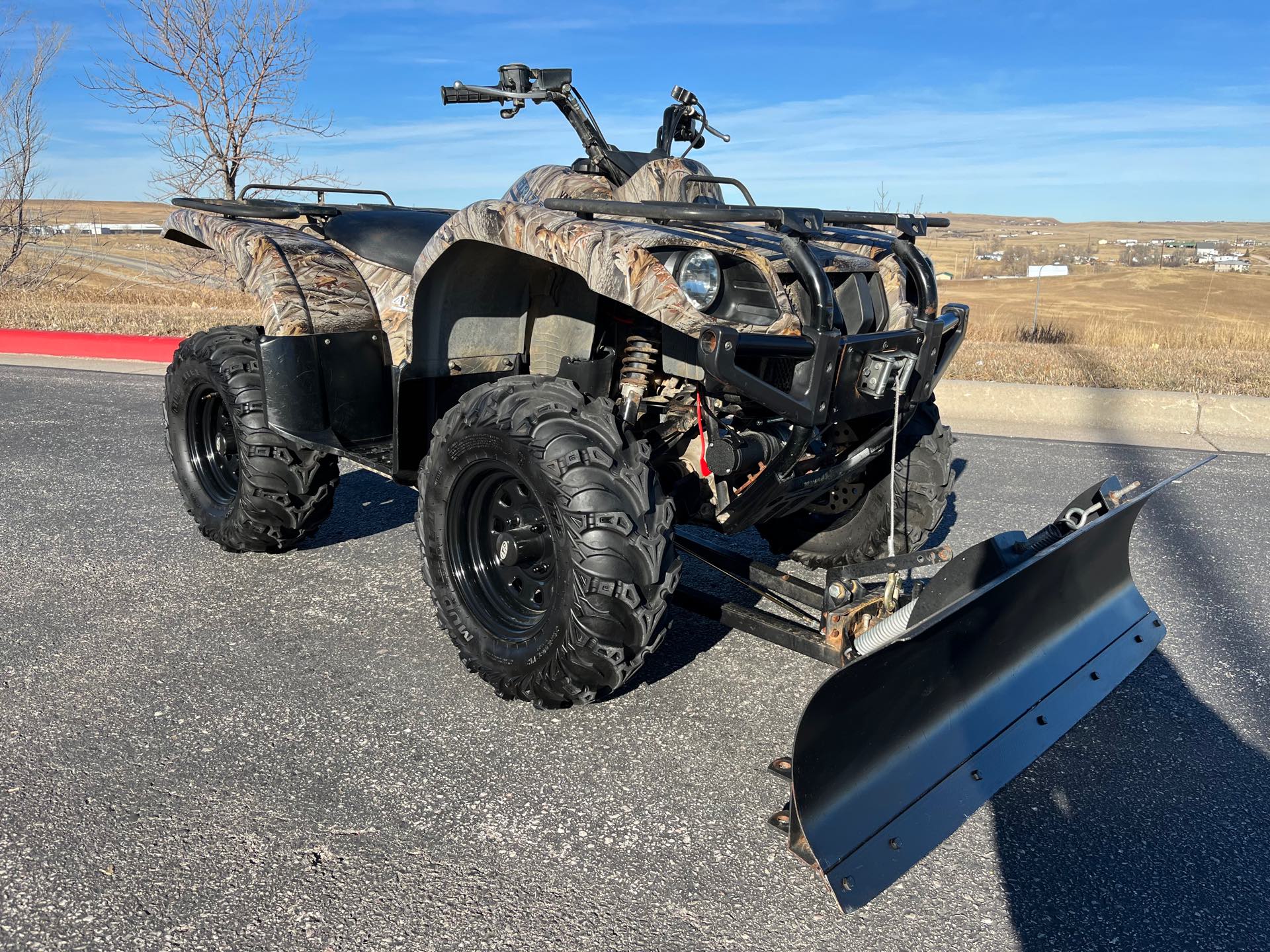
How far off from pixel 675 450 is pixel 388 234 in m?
1.74

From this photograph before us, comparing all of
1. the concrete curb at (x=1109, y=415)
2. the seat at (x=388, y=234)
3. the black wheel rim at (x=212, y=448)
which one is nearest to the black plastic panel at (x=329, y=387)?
the seat at (x=388, y=234)


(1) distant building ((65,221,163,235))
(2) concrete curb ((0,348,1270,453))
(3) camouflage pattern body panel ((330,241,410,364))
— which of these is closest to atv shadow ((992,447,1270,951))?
(3) camouflage pattern body panel ((330,241,410,364))

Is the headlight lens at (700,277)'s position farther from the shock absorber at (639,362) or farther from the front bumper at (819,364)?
the shock absorber at (639,362)

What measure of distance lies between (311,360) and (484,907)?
266 centimetres

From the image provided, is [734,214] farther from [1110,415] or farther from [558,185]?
[1110,415]

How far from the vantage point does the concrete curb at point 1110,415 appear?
8.21 m

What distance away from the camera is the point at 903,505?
14.8 ft

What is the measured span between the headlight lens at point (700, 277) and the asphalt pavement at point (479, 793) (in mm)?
1422

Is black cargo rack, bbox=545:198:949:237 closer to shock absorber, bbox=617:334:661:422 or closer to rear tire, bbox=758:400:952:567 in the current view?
shock absorber, bbox=617:334:661:422

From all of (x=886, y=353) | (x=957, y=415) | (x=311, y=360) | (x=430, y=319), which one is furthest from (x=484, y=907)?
(x=957, y=415)

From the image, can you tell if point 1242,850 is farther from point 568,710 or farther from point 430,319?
point 430,319

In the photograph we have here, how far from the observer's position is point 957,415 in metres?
9.12

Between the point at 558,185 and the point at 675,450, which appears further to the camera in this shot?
the point at 558,185

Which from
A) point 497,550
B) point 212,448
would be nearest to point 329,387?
point 212,448
